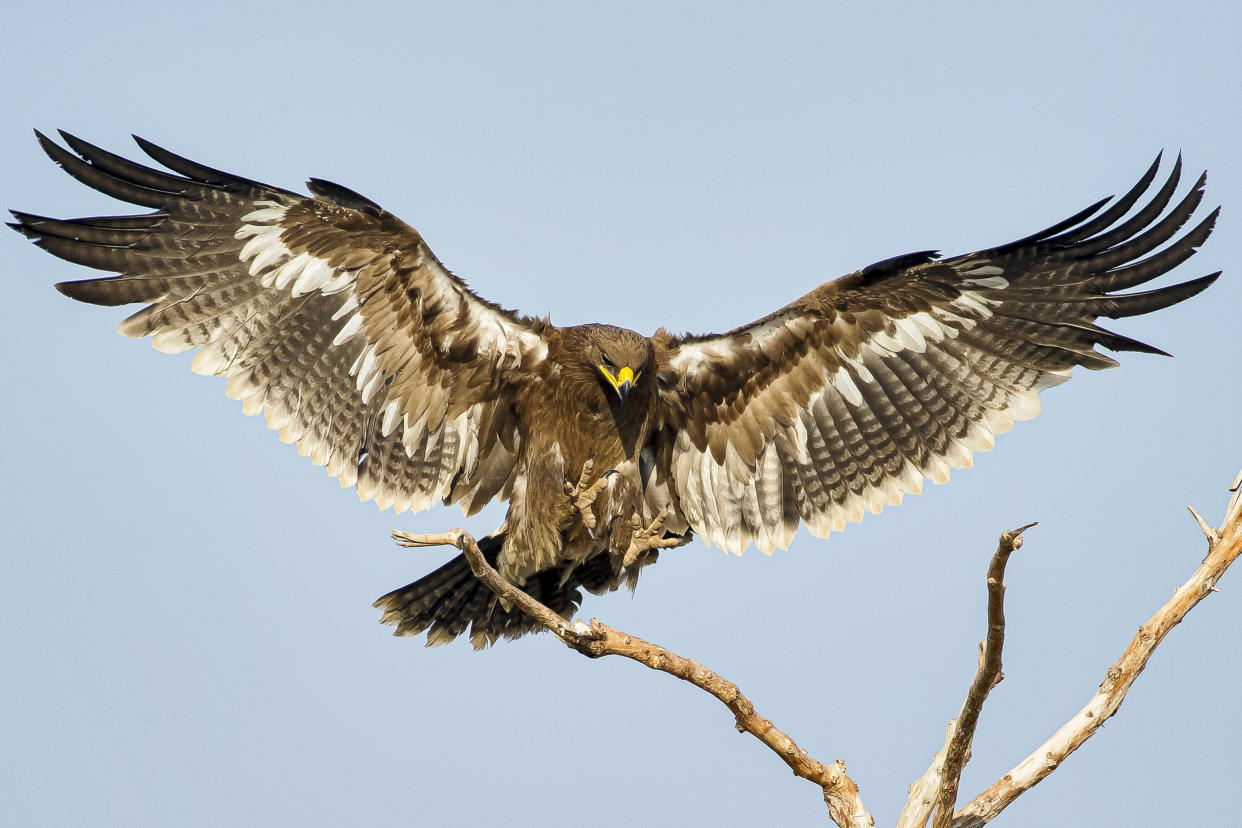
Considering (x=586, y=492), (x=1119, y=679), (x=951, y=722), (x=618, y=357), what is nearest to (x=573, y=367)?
(x=618, y=357)

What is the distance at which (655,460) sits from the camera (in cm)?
689

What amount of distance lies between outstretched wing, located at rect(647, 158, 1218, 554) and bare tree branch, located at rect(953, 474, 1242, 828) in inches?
62.6

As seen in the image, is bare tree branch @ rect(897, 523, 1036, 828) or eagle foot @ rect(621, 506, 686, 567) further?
eagle foot @ rect(621, 506, 686, 567)

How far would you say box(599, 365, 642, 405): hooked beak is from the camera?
588 centimetres

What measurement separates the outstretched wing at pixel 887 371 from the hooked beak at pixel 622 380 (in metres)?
0.72

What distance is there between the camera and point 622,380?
232 inches

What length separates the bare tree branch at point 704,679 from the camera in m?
4.76

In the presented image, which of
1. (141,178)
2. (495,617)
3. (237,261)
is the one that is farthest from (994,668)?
(141,178)

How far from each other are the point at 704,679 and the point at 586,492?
5.44ft

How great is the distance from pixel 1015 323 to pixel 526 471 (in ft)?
9.47

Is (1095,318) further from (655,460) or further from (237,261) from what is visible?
(237,261)

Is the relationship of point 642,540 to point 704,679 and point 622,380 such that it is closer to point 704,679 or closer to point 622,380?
point 622,380

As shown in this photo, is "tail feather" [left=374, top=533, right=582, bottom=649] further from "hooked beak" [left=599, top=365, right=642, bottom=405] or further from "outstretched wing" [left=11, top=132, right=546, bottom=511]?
"hooked beak" [left=599, top=365, right=642, bottom=405]

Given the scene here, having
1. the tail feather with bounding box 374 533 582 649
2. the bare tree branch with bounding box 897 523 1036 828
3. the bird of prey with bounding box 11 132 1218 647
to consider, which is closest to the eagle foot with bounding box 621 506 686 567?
the bird of prey with bounding box 11 132 1218 647
